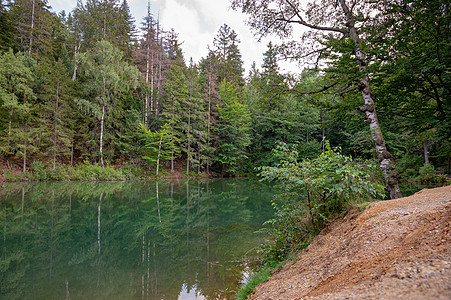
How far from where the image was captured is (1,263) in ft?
14.7

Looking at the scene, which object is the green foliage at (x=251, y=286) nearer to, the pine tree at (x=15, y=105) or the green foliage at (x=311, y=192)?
the green foliage at (x=311, y=192)

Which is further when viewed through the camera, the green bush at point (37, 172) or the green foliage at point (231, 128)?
the green foliage at point (231, 128)

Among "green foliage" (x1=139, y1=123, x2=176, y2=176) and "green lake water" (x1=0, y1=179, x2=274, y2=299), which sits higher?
"green foliage" (x1=139, y1=123, x2=176, y2=176)

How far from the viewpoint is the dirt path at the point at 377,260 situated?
1.34m

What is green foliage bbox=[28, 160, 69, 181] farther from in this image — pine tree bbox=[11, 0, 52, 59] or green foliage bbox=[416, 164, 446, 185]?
green foliage bbox=[416, 164, 446, 185]

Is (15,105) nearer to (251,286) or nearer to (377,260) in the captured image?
(251,286)

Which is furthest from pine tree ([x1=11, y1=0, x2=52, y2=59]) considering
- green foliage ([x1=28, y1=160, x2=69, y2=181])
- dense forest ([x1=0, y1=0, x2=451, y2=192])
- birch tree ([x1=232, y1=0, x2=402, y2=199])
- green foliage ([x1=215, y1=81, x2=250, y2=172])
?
birch tree ([x1=232, y1=0, x2=402, y2=199])

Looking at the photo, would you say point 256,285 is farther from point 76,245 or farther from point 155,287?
point 76,245

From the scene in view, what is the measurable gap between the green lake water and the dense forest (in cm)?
351

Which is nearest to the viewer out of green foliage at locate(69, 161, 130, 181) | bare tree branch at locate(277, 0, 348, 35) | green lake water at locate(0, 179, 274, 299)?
green lake water at locate(0, 179, 274, 299)

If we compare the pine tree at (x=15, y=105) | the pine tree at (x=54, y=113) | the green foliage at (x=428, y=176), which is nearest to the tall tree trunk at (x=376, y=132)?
the green foliage at (x=428, y=176)

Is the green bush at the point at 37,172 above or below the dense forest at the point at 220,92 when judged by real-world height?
below

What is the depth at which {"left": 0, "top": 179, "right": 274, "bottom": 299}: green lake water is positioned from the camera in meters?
3.74

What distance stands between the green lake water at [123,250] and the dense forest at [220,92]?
3512mm
